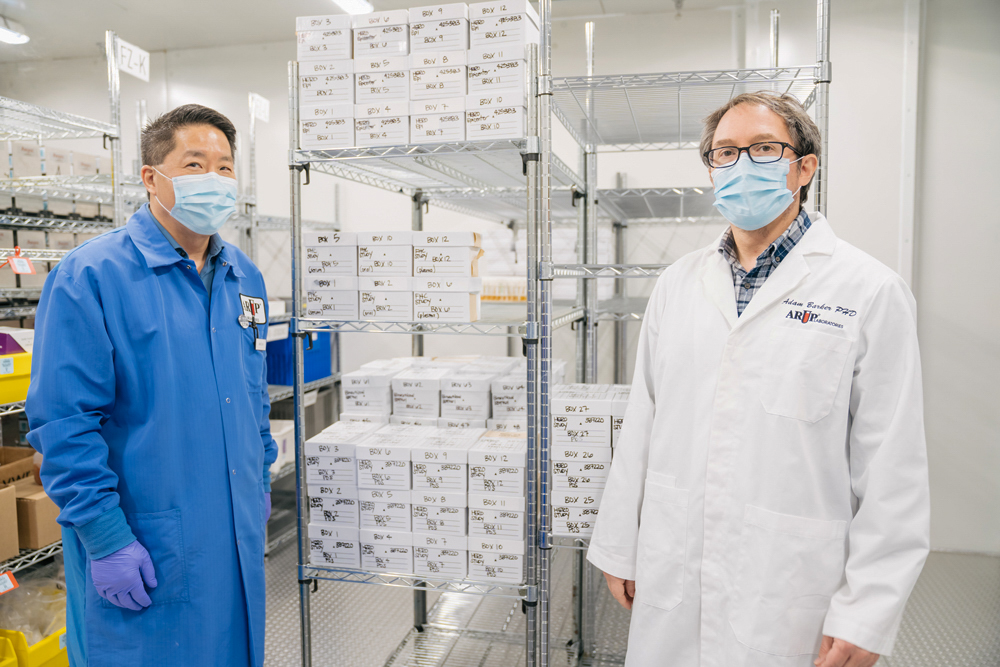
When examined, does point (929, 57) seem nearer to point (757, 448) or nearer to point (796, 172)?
point (796, 172)

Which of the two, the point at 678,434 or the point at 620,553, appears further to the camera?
the point at 620,553

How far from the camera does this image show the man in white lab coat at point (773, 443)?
1.42 m

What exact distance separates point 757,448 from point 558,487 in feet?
2.84

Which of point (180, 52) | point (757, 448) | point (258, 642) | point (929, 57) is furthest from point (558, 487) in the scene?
point (180, 52)

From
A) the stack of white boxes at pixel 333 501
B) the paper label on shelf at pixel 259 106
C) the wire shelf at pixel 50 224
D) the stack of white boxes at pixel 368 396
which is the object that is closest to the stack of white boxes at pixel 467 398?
the stack of white boxes at pixel 368 396

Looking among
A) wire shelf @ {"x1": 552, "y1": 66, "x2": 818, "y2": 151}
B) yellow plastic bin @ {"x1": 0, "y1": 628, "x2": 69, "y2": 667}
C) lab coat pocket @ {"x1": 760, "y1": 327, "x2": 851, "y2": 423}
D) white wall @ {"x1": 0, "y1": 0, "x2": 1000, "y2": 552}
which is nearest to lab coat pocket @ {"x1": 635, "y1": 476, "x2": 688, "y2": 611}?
lab coat pocket @ {"x1": 760, "y1": 327, "x2": 851, "y2": 423}

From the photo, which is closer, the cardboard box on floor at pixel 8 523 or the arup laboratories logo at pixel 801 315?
the arup laboratories logo at pixel 801 315

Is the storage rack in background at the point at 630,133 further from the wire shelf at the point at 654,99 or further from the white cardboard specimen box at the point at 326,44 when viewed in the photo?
the white cardboard specimen box at the point at 326,44

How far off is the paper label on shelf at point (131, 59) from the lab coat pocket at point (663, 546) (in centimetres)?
320

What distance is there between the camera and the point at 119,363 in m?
1.69

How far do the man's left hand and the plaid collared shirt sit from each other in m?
0.77

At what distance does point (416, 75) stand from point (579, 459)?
141 cm

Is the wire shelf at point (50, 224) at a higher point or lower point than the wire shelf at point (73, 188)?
lower

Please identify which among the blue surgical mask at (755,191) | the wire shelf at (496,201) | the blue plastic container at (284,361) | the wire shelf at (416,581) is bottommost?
the wire shelf at (416,581)
